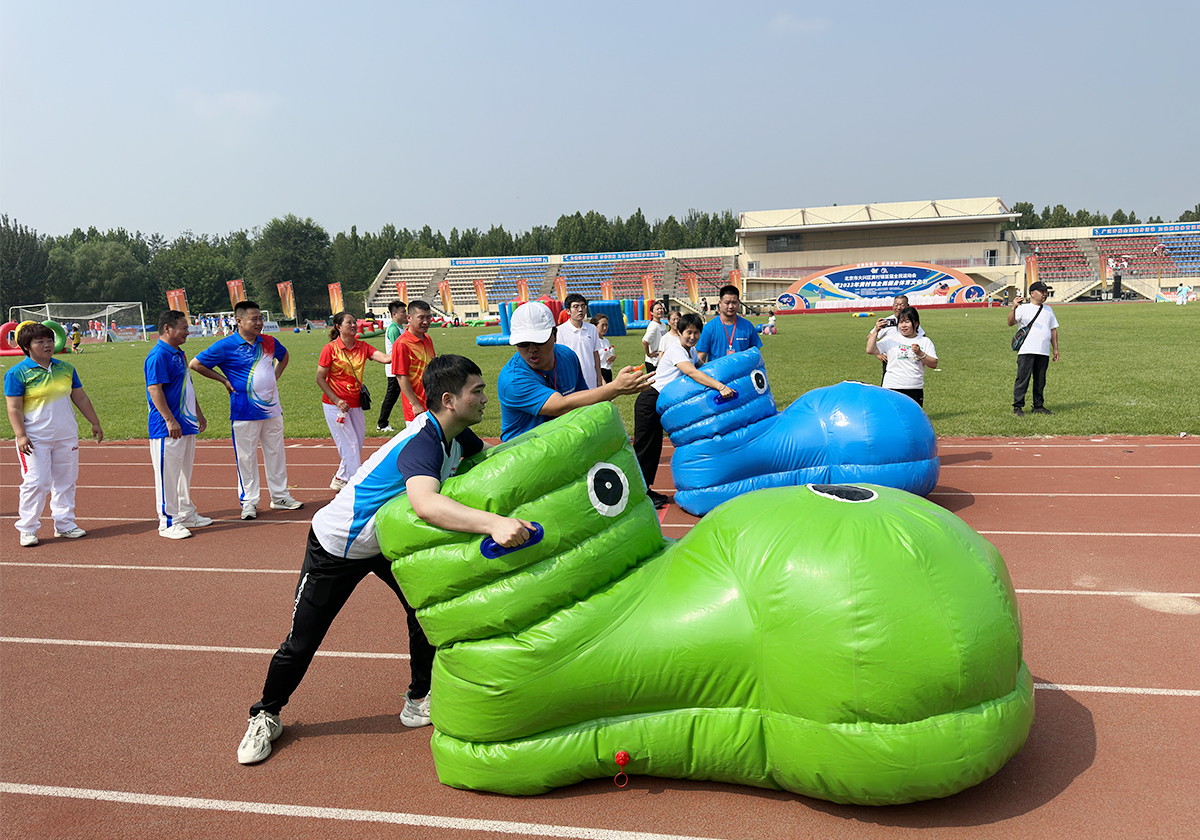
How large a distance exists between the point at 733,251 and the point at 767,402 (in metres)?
78.9

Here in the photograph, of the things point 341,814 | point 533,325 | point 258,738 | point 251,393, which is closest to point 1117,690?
point 533,325

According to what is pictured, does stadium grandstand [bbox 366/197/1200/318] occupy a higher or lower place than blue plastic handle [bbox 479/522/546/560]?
higher

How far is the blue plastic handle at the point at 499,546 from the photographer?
3.03m

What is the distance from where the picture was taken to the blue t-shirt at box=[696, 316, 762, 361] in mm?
8109

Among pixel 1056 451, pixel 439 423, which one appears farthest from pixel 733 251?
pixel 439 423

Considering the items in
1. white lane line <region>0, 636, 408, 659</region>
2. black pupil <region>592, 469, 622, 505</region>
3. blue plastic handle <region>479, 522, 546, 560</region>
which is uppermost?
black pupil <region>592, 469, 622, 505</region>

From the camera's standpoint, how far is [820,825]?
9.83 ft

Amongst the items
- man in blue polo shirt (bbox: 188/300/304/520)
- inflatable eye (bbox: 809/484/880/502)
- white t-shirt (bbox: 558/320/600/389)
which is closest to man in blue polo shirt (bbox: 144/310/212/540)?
man in blue polo shirt (bbox: 188/300/304/520)

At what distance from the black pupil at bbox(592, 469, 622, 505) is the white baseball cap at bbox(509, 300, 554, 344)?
1340 millimetres

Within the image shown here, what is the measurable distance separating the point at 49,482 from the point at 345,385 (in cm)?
293

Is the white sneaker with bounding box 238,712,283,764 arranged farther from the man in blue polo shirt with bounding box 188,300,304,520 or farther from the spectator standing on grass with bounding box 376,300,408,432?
the spectator standing on grass with bounding box 376,300,408,432

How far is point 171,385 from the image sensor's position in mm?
7258

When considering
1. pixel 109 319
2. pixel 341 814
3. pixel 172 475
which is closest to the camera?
pixel 341 814

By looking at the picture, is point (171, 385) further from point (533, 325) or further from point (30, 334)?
point (533, 325)
